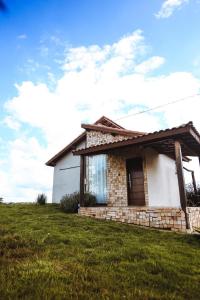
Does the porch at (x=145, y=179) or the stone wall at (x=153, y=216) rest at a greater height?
the porch at (x=145, y=179)

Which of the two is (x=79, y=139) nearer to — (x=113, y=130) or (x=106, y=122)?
(x=106, y=122)

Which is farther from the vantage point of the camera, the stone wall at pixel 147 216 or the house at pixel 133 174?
the house at pixel 133 174

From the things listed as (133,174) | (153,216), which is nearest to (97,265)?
(153,216)

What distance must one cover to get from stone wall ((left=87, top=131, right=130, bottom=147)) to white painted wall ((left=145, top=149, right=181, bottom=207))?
6.16 feet

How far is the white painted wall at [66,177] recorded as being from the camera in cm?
1286

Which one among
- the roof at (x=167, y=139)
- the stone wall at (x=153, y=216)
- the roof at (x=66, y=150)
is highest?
the roof at (x=66, y=150)

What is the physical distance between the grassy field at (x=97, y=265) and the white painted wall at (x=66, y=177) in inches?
266

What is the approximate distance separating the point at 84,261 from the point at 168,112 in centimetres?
944

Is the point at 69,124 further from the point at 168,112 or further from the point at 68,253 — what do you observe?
the point at 68,253

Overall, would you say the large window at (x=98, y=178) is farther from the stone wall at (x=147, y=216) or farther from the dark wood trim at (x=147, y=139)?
the stone wall at (x=147, y=216)

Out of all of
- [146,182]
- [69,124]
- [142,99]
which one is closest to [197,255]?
[146,182]

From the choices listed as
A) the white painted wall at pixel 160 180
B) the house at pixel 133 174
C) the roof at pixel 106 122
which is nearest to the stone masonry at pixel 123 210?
the house at pixel 133 174

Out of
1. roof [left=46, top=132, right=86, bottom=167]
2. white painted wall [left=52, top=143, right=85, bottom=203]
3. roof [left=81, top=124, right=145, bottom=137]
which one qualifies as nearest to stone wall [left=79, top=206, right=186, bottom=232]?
roof [left=81, top=124, right=145, bottom=137]

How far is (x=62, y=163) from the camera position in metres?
14.0
